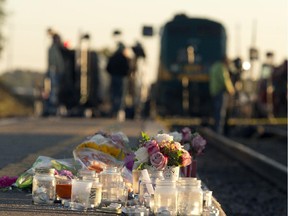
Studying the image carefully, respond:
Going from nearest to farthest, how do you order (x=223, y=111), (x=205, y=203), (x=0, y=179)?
(x=205, y=203) → (x=0, y=179) → (x=223, y=111)

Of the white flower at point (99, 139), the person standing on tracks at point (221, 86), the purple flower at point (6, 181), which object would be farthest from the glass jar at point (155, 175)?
the person standing on tracks at point (221, 86)

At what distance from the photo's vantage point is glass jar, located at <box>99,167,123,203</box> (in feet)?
30.7

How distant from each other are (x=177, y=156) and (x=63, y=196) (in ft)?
3.40

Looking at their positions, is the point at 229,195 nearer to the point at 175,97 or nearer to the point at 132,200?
the point at 132,200

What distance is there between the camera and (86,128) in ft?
81.6

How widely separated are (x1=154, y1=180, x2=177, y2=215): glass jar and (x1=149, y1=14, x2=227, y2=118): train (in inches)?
1278

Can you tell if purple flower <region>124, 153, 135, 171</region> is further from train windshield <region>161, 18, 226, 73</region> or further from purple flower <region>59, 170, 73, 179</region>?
train windshield <region>161, 18, 226, 73</region>

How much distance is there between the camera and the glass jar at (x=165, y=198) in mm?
8375

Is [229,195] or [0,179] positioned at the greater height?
[0,179]

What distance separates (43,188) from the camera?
30.4ft

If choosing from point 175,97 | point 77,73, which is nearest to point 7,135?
point 77,73

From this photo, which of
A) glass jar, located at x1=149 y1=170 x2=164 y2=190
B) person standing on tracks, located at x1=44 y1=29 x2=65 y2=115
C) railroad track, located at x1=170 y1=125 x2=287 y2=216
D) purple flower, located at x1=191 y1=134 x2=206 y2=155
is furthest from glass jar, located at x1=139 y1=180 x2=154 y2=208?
person standing on tracks, located at x1=44 y1=29 x2=65 y2=115

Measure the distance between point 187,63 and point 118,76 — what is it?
30.4 ft

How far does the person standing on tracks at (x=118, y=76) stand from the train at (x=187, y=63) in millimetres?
7893
